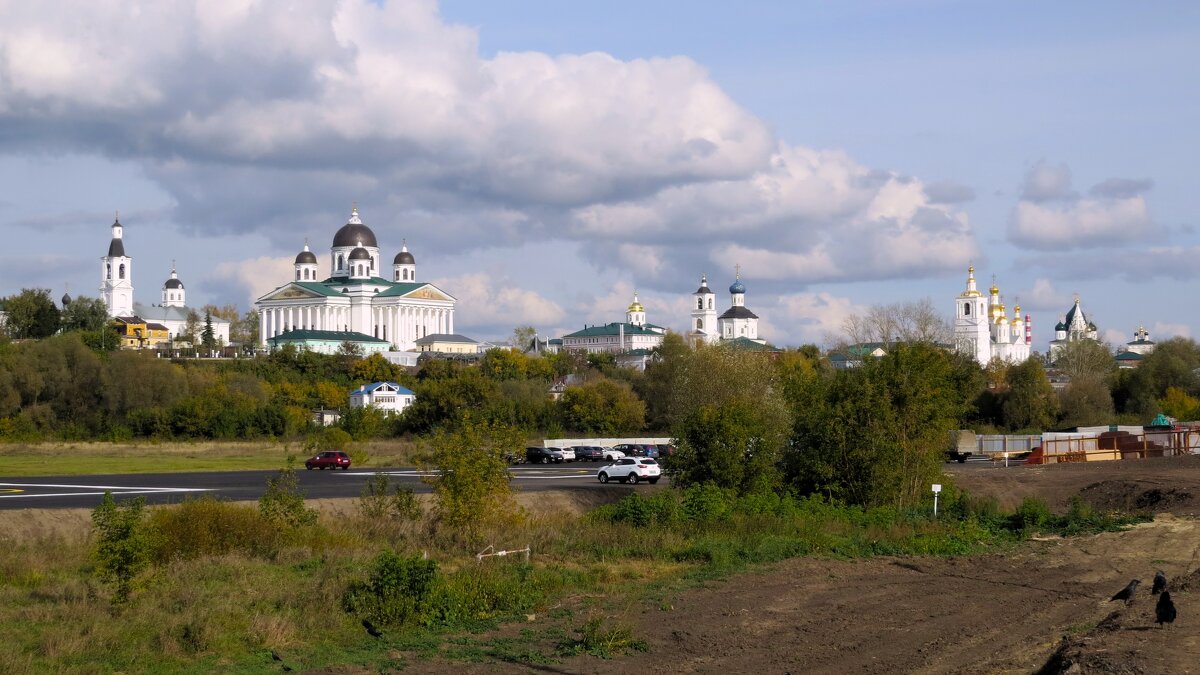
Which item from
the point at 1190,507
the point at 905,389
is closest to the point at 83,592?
the point at 905,389

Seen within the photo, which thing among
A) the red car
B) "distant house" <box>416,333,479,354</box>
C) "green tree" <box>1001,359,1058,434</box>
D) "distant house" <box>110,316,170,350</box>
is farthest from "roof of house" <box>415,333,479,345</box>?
the red car

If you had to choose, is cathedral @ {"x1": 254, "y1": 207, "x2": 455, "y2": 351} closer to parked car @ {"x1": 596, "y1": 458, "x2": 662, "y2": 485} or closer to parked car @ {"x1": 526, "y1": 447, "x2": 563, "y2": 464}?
parked car @ {"x1": 526, "y1": 447, "x2": 563, "y2": 464}

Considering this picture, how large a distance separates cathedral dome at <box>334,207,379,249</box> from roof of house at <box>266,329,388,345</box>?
22.6 metres

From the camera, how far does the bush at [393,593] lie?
18906mm

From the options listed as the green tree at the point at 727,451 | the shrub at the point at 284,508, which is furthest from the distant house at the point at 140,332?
the shrub at the point at 284,508

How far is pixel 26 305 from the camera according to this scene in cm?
14062

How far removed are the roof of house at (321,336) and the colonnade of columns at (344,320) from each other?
26.6ft

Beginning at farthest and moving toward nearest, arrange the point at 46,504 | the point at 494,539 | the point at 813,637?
1. the point at 46,504
2. the point at 494,539
3. the point at 813,637

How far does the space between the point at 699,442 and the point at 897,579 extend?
13527 millimetres

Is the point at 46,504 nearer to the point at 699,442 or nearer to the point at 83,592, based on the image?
the point at 83,592

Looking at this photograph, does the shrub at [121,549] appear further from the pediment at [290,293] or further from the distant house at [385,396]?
the pediment at [290,293]

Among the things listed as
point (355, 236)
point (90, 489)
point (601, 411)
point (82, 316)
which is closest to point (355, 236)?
point (355, 236)

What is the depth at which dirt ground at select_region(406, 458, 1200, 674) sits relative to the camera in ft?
51.9

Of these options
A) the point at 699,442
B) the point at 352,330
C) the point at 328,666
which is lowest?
the point at 328,666
